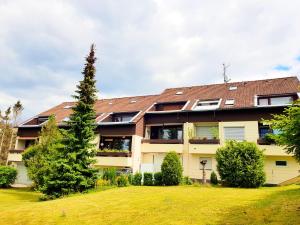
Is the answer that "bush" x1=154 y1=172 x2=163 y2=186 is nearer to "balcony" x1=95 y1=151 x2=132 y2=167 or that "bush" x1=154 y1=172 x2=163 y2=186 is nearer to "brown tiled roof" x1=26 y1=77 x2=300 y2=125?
"balcony" x1=95 y1=151 x2=132 y2=167

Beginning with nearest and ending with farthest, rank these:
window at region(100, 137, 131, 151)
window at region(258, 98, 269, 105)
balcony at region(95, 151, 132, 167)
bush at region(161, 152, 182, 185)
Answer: bush at region(161, 152, 182, 185)
window at region(258, 98, 269, 105)
balcony at region(95, 151, 132, 167)
window at region(100, 137, 131, 151)

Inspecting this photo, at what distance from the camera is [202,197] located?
15.0 m

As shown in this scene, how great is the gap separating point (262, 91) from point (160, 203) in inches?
816

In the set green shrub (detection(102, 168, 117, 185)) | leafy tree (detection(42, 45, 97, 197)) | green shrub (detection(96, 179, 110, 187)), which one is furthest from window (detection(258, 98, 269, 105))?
green shrub (detection(96, 179, 110, 187))

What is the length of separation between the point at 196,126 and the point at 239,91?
258 inches

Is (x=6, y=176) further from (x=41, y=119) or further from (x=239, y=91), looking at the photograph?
(x=239, y=91)

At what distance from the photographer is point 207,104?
31438mm

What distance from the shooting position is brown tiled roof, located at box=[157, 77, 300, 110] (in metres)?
28.5

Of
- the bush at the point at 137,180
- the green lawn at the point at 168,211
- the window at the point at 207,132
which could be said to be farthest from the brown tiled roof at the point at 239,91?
the green lawn at the point at 168,211

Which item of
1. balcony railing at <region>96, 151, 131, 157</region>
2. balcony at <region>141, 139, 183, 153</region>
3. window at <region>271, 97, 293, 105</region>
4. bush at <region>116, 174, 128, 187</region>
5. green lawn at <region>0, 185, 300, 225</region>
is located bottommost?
green lawn at <region>0, 185, 300, 225</region>

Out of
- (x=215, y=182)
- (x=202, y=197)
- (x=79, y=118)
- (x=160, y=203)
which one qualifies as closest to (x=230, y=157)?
(x=215, y=182)

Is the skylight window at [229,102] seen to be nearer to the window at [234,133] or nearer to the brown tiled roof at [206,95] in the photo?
the brown tiled roof at [206,95]

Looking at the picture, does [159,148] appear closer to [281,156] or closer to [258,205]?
[281,156]

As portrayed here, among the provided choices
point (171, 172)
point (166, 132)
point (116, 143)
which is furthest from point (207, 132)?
point (116, 143)
